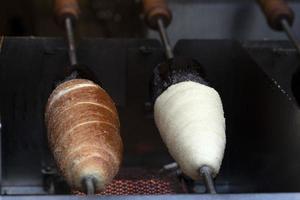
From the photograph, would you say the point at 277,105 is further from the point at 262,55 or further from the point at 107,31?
the point at 107,31

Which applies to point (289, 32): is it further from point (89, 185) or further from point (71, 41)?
point (89, 185)

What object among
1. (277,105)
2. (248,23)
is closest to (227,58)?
(277,105)

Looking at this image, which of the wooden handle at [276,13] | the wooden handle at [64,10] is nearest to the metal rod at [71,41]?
the wooden handle at [64,10]

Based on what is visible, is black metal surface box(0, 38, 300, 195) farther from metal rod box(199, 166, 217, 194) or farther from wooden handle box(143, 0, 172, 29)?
metal rod box(199, 166, 217, 194)

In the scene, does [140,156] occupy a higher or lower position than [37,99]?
lower

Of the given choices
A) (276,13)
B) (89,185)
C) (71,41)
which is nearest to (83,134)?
(89,185)

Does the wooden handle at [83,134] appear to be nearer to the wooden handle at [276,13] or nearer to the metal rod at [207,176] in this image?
the metal rod at [207,176]
